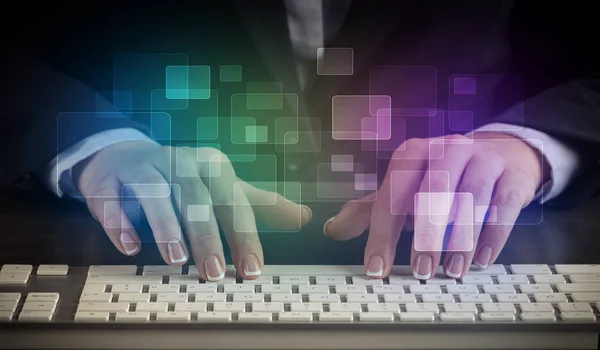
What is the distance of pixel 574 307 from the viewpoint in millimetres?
892

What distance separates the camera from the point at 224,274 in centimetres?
94

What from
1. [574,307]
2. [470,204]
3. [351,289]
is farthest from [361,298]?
[574,307]

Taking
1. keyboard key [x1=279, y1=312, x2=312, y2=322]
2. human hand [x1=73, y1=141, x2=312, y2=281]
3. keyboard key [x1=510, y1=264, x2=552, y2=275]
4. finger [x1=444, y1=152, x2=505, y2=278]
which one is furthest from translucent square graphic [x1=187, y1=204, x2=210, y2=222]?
keyboard key [x1=510, y1=264, x2=552, y2=275]

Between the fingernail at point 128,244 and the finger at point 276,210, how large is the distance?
205mm

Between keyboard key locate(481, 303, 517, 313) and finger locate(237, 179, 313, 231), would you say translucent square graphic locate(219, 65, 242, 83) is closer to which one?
finger locate(237, 179, 313, 231)

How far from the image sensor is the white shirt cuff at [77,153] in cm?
93

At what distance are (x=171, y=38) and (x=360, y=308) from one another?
0.53m

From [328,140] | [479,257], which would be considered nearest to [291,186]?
[328,140]

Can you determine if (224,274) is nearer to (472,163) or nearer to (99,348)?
(99,348)

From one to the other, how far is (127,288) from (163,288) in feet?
0.19

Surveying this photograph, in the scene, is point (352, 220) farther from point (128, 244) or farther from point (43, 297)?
point (43, 297)

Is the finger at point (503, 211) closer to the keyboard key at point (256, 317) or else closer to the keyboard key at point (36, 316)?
the keyboard key at point (256, 317)

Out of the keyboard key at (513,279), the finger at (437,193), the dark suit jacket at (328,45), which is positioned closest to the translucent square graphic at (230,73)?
the dark suit jacket at (328,45)

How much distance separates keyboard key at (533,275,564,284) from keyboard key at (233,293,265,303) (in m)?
0.45
